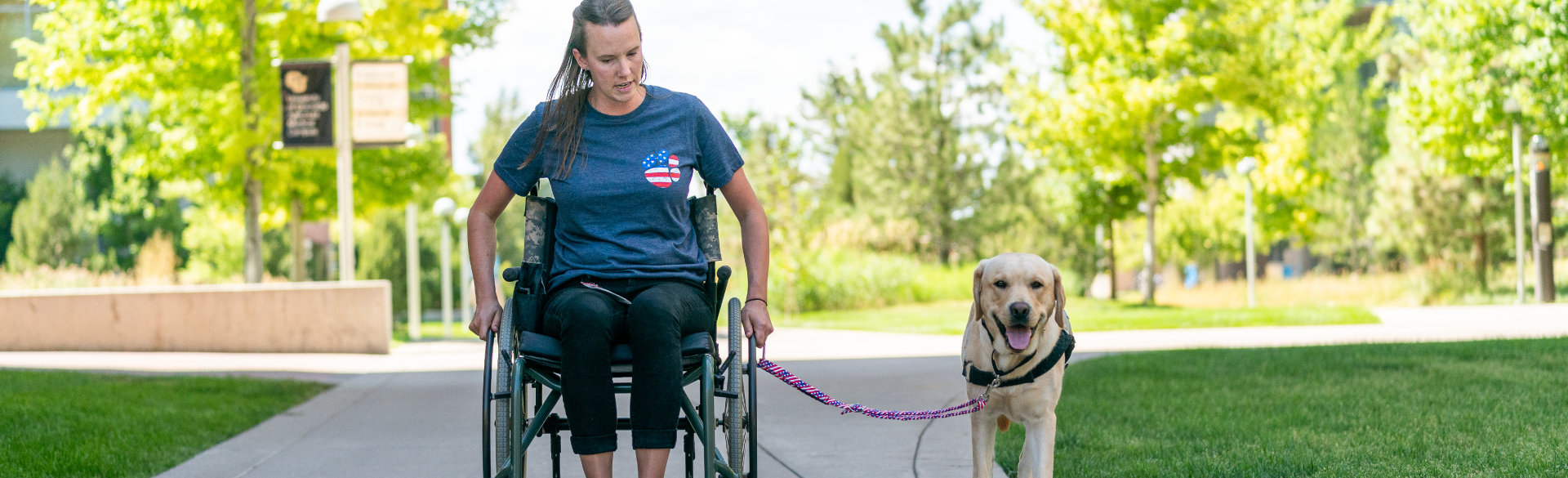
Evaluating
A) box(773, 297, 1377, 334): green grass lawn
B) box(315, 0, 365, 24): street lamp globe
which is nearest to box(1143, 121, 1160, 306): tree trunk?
box(773, 297, 1377, 334): green grass lawn

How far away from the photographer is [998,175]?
148 feet

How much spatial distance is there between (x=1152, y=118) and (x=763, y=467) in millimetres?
17000

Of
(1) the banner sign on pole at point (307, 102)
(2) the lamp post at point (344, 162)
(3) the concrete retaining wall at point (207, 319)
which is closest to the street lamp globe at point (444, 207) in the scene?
(2) the lamp post at point (344, 162)

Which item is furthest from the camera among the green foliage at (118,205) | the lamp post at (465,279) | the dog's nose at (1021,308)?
the green foliage at (118,205)

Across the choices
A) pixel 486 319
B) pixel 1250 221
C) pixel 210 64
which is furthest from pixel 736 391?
pixel 1250 221

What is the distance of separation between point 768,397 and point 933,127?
36.7 meters

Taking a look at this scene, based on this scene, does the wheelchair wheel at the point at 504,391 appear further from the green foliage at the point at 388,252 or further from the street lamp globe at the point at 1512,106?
the green foliage at the point at 388,252

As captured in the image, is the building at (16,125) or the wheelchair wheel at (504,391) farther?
the building at (16,125)

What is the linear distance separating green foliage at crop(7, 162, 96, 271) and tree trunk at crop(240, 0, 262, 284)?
13.6 m

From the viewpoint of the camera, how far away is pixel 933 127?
1742 inches

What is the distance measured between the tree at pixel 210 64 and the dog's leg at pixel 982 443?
39.7ft

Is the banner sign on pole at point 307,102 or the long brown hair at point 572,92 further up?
the banner sign on pole at point 307,102

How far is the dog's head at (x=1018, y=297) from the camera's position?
4.14 metres

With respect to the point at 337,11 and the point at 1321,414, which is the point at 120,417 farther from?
the point at 337,11
